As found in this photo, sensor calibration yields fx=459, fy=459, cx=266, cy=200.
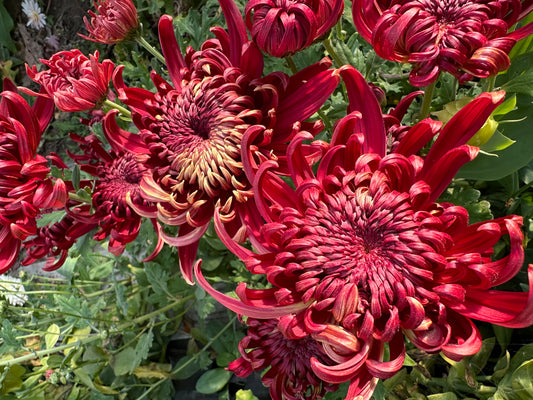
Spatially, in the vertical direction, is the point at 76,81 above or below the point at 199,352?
above

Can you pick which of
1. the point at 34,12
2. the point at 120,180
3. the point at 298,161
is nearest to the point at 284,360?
the point at 298,161

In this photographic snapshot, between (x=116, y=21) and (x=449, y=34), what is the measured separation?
80cm

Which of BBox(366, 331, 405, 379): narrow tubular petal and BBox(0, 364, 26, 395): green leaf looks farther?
BBox(0, 364, 26, 395): green leaf

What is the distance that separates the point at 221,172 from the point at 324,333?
0.37m

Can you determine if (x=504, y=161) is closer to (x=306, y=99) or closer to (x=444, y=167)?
(x=444, y=167)

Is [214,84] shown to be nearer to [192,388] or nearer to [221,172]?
[221,172]

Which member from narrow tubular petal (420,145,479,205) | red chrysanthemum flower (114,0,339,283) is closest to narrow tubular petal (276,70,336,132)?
red chrysanthemum flower (114,0,339,283)

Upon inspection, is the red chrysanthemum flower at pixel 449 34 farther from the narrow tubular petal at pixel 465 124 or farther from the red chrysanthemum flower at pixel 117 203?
the red chrysanthemum flower at pixel 117 203

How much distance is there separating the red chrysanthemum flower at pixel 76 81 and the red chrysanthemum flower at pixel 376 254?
51cm

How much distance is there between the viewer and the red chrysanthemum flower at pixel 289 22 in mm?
782

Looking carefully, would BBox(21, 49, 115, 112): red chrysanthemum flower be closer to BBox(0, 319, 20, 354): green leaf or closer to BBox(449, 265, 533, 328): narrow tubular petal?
BBox(0, 319, 20, 354): green leaf

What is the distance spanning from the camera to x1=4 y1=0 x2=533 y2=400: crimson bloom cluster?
2.15ft

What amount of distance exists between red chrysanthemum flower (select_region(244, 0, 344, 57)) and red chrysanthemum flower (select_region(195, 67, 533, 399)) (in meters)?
0.12

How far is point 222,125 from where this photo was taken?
2.85 feet
